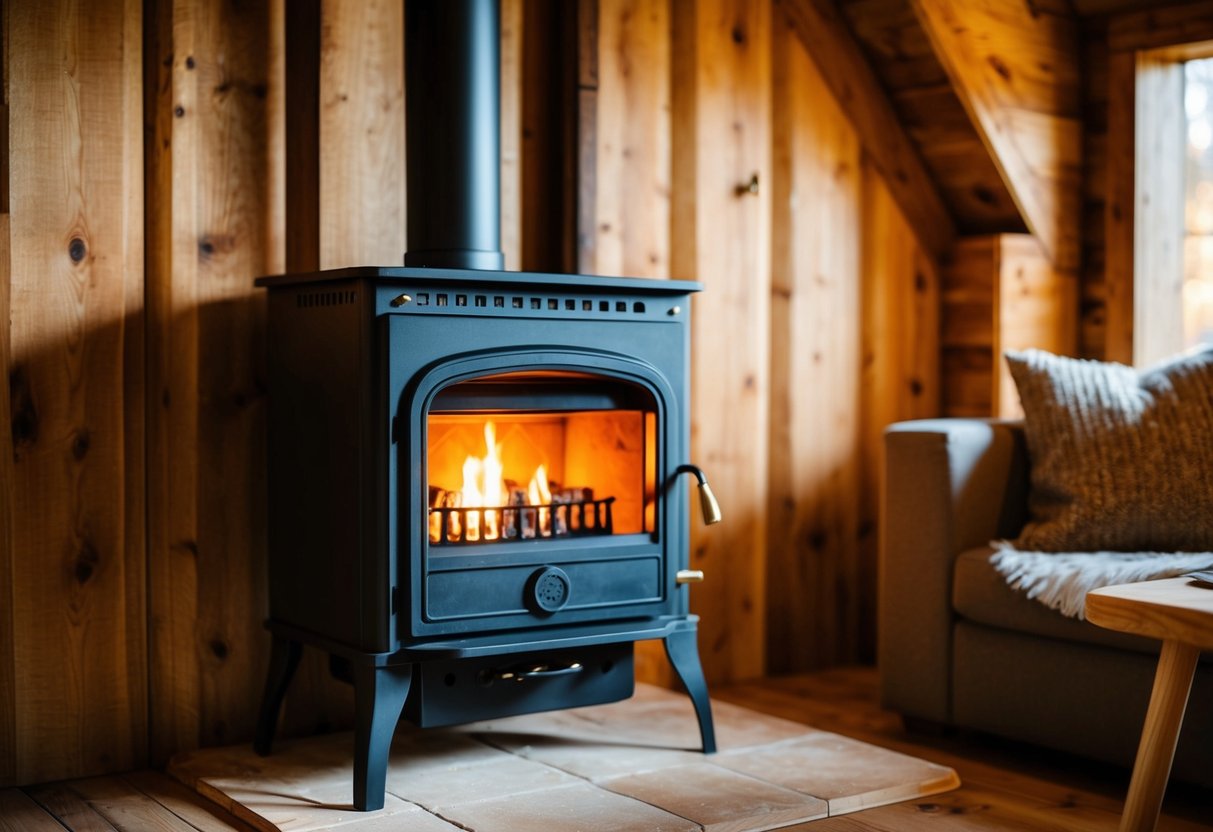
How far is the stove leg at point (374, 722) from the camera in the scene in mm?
2307

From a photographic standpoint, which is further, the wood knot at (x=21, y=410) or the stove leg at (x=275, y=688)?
the stove leg at (x=275, y=688)

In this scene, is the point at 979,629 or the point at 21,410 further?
the point at 979,629

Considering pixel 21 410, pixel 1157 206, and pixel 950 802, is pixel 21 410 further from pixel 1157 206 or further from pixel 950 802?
pixel 1157 206

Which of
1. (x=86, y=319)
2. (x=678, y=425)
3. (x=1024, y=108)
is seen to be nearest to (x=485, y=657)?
(x=678, y=425)

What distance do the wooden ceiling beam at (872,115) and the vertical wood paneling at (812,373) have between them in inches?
1.4

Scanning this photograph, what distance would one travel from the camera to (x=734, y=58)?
338cm

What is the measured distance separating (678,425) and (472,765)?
75 cm

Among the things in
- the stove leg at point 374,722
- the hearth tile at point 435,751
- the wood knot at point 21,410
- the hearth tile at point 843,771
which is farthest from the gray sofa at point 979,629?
the wood knot at point 21,410

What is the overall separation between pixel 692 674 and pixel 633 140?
1.28 m

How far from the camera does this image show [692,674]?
8.72 ft

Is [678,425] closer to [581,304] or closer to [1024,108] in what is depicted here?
[581,304]

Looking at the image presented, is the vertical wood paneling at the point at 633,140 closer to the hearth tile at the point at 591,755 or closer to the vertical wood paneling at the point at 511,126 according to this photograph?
the vertical wood paneling at the point at 511,126

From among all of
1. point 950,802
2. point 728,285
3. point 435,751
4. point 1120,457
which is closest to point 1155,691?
point 950,802

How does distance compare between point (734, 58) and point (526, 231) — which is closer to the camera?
point (526, 231)
